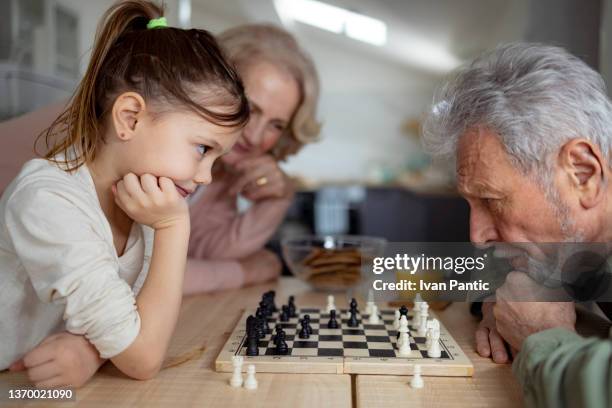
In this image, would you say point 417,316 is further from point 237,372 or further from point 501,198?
point 237,372

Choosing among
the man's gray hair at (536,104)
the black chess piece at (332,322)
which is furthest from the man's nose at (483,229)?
the black chess piece at (332,322)

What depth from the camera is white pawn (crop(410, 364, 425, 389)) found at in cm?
96

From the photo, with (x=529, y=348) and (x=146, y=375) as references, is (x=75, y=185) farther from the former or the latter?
(x=529, y=348)

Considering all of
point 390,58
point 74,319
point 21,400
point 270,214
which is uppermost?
point 390,58

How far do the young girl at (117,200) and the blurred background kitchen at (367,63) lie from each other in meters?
0.35

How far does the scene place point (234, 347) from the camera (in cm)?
111

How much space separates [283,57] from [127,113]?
1.03m

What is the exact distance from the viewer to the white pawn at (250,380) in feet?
3.08

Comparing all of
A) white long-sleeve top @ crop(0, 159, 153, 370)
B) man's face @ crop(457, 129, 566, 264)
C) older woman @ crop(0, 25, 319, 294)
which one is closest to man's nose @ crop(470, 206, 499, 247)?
man's face @ crop(457, 129, 566, 264)

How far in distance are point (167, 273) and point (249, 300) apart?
634mm

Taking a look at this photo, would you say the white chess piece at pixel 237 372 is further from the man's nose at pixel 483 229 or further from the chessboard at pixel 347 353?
the man's nose at pixel 483 229

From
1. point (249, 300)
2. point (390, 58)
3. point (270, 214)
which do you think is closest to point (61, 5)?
point (270, 214)

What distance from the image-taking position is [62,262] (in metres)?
0.93

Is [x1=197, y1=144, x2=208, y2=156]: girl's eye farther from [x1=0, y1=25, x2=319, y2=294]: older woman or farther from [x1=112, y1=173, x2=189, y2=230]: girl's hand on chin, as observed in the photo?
[x1=0, y1=25, x2=319, y2=294]: older woman
